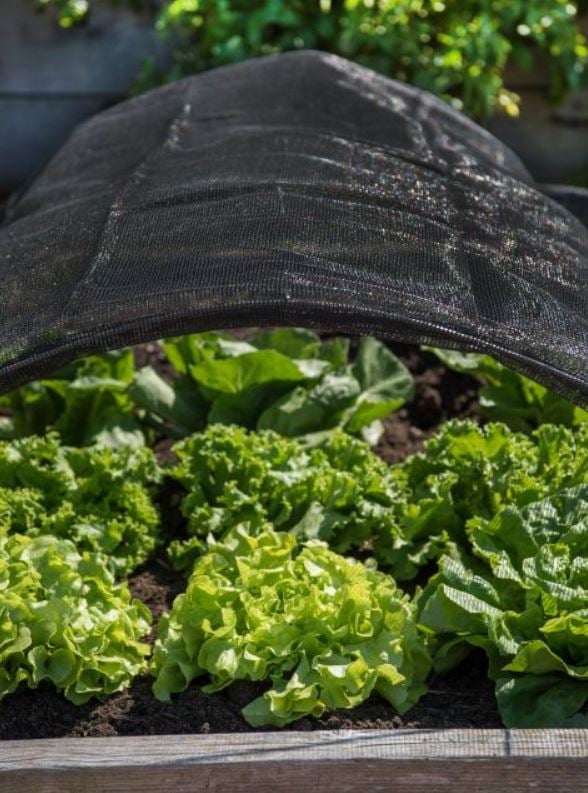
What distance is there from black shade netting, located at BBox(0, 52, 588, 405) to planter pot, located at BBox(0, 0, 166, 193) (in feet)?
9.30

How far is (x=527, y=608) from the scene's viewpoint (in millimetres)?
2693

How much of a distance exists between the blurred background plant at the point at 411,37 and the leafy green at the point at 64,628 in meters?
3.86

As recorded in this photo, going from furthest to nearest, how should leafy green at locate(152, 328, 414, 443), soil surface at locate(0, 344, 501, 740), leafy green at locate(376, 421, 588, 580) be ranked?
1. leafy green at locate(152, 328, 414, 443)
2. leafy green at locate(376, 421, 588, 580)
3. soil surface at locate(0, 344, 501, 740)

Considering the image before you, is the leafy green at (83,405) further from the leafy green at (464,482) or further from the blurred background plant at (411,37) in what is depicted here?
the blurred background plant at (411,37)

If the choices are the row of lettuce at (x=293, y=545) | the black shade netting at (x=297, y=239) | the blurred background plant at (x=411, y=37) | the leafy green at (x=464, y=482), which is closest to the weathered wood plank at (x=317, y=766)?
the row of lettuce at (x=293, y=545)

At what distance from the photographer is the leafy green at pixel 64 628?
2.70 metres

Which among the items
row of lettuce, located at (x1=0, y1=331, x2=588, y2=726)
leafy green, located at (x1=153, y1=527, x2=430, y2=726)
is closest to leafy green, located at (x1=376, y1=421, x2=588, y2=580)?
row of lettuce, located at (x1=0, y1=331, x2=588, y2=726)

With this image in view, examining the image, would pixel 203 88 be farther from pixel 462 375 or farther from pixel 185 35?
pixel 185 35

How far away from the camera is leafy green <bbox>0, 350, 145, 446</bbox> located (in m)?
3.87

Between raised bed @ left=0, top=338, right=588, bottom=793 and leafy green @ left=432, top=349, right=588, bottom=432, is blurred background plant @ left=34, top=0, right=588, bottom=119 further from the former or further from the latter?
raised bed @ left=0, top=338, right=588, bottom=793

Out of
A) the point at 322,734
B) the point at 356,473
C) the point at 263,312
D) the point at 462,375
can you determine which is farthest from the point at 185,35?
the point at 322,734

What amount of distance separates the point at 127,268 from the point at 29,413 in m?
1.33

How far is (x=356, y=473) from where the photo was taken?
3.44 meters

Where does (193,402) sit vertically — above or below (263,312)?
below
